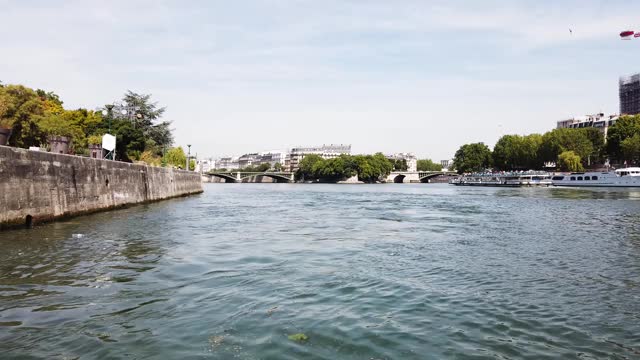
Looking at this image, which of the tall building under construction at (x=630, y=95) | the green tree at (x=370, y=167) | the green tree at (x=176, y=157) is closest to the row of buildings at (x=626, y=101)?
the tall building under construction at (x=630, y=95)

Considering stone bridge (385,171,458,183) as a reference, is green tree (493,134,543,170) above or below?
above

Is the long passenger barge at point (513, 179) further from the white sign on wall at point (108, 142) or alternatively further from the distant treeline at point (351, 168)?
the white sign on wall at point (108, 142)

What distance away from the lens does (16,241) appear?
14.3 m

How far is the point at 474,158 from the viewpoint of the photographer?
5910 inches

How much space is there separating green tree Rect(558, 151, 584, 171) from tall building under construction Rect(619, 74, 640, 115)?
7178cm

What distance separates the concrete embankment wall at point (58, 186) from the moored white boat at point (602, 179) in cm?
8624

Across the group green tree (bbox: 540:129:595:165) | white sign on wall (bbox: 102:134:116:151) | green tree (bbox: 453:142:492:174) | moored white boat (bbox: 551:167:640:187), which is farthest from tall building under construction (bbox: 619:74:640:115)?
white sign on wall (bbox: 102:134:116:151)

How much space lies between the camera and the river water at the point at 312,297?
6332 millimetres

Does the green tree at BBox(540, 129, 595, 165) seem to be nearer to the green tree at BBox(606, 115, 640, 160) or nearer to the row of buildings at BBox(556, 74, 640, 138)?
the green tree at BBox(606, 115, 640, 160)

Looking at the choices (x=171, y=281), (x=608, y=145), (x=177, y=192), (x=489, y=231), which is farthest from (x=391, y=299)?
(x=608, y=145)

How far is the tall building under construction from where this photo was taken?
520ft

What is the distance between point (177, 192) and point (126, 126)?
11.8 metres

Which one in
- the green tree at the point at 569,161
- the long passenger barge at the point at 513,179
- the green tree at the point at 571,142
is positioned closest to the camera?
the green tree at the point at 569,161

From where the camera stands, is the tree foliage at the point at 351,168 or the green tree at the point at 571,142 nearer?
the green tree at the point at 571,142
